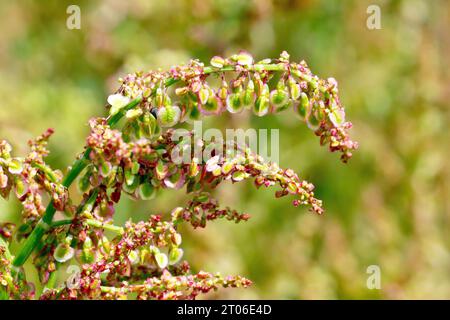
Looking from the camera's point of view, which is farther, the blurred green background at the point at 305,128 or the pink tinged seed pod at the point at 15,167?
the blurred green background at the point at 305,128

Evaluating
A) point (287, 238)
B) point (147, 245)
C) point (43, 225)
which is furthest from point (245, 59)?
point (287, 238)

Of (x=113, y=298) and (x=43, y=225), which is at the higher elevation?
(x=43, y=225)

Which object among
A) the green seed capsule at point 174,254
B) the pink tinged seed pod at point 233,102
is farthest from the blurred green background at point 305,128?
the pink tinged seed pod at point 233,102

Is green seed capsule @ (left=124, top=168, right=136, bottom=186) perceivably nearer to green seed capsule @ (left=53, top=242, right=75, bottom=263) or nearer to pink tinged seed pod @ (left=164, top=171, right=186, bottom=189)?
pink tinged seed pod @ (left=164, top=171, right=186, bottom=189)

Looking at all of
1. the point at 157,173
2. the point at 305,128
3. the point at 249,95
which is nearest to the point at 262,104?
the point at 249,95

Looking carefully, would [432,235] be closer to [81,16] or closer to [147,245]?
[81,16]

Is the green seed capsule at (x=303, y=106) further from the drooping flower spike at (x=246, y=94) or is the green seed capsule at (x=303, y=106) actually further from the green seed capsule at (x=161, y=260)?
the green seed capsule at (x=161, y=260)
